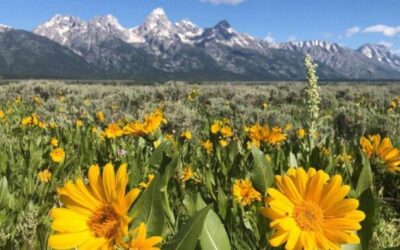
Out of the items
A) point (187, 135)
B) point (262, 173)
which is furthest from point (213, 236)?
point (187, 135)

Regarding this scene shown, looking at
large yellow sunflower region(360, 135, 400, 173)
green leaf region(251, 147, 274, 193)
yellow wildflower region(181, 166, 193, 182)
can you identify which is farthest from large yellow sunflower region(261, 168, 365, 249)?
yellow wildflower region(181, 166, 193, 182)

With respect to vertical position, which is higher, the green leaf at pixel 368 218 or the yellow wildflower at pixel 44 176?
the green leaf at pixel 368 218

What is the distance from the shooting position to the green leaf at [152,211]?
1.36 m

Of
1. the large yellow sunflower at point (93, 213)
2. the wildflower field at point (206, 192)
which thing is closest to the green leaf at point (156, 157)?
the wildflower field at point (206, 192)

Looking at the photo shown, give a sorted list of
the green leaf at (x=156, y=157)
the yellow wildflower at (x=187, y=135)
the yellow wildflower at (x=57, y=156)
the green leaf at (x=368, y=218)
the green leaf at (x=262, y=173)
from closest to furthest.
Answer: the green leaf at (x=368, y=218), the green leaf at (x=262, y=173), the green leaf at (x=156, y=157), the yellow wildflower at (x=57, y=156), the yellow wildflower at (x=187, y=135)

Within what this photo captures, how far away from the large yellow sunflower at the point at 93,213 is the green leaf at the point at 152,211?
124 millimetres

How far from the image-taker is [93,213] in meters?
1.28

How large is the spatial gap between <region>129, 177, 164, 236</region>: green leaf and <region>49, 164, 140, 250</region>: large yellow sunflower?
0.12m

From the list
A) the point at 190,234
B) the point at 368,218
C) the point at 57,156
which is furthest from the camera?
the point at 57,156

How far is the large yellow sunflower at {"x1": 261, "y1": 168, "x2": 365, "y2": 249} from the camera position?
48.3 inches

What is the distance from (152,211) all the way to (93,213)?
0.17 m

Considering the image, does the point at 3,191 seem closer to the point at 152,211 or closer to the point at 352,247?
the point at 152,211

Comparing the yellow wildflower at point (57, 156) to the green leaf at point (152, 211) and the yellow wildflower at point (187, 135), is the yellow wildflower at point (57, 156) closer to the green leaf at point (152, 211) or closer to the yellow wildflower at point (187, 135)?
the yellow wildflower at point (187, 135)

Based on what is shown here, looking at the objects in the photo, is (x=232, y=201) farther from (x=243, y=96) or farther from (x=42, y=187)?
(x=243, y=96)
